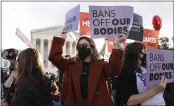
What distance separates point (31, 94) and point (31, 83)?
0.38 feet

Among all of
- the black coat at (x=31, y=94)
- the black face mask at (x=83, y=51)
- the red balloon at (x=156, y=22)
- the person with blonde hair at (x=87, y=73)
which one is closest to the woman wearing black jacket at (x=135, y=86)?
the person with blonde hair at (x=87, y=73)

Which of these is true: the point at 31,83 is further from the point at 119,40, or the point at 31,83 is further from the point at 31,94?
the point at 119,40

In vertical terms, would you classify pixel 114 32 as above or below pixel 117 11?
below

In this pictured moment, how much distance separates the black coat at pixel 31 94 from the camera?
329 cm

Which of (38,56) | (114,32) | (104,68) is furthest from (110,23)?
(38,56)

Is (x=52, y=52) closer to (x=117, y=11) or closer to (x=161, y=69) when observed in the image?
(x=117, y=11)

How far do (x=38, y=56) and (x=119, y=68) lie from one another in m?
0.87

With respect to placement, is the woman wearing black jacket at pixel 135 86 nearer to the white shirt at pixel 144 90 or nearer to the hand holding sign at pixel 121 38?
the white shirt at pixel 144 90

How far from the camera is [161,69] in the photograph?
370 centimetres

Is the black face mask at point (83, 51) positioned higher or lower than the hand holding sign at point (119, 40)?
lower

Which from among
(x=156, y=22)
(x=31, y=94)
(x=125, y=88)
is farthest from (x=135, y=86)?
(x=156, y=22)

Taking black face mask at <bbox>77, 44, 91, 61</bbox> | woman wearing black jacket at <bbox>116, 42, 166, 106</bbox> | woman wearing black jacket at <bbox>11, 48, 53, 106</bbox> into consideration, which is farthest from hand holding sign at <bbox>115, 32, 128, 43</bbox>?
woman wearing black jacket at <bbox>11, 48, 53, 106</bbox>

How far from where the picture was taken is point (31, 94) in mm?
3350

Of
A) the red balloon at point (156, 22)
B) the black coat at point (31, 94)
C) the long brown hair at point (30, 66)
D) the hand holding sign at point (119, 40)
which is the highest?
the red balloon at point (156, 22)
